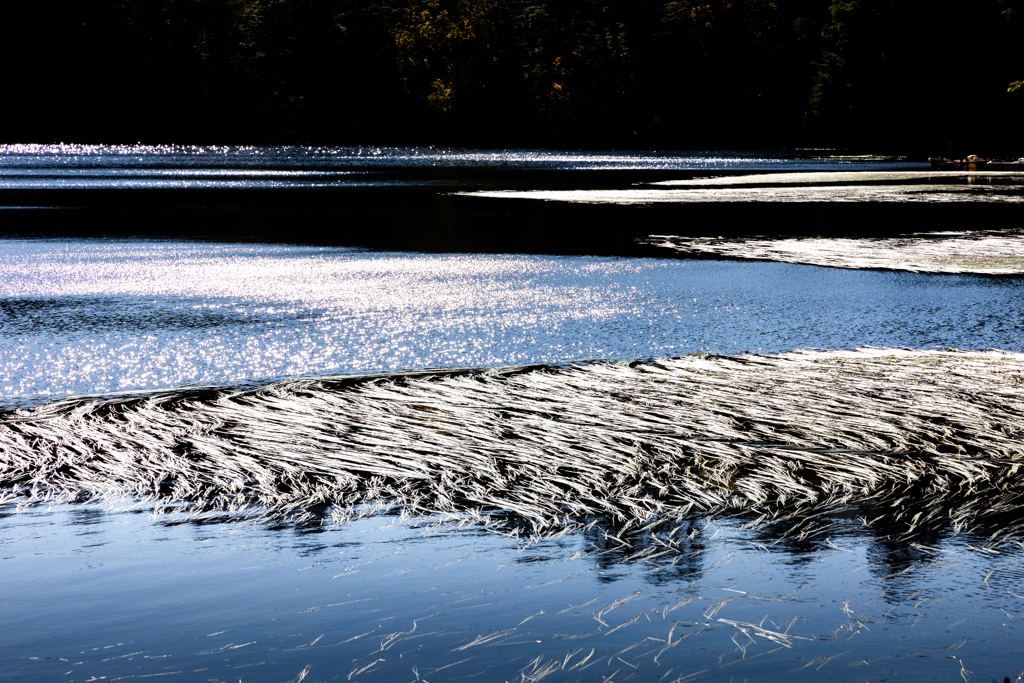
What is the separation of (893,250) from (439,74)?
3349 inches

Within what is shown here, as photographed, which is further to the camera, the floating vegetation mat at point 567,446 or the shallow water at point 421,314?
the shallow water at point 421,314

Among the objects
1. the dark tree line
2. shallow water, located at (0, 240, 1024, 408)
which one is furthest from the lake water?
the dark tree line

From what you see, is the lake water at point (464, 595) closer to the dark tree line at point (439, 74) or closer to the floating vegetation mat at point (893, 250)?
the floating vegetation mat at point (893, 250)

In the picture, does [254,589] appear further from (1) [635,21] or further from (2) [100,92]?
(2) [100,92]

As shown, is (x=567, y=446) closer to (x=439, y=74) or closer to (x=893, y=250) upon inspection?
(x=893, y=250)

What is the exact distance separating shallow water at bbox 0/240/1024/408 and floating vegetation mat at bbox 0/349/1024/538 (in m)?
0.91

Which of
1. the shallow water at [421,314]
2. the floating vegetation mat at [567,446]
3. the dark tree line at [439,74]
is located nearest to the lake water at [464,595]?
the floating vegetation mat at [567,446]

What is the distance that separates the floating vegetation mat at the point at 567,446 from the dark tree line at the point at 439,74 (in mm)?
76062

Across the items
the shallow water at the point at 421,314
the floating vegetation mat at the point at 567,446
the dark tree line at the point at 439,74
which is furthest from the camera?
the dark tree line at the point at 439,74

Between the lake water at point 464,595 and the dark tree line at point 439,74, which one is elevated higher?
the dark tree line at point 439,74

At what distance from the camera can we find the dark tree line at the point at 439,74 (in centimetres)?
9081

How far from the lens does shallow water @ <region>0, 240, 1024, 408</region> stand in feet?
30.9

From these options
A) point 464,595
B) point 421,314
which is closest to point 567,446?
point 464,595

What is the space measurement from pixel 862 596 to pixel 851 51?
255ft
